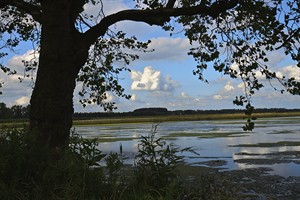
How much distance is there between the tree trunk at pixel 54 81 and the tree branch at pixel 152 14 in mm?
1070

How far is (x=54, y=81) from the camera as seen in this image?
25.2ft

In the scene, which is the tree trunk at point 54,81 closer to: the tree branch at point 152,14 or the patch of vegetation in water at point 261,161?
the tree branch at point 152,14

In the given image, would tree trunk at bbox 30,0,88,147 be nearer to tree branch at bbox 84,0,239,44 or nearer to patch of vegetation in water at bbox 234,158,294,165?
tree branch at bbox 84,0,239,44

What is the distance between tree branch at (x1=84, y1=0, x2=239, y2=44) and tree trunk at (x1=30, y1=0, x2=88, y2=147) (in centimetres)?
107

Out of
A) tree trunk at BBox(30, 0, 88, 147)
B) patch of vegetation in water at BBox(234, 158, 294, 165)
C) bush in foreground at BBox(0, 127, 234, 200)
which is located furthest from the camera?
patch of vegetation in water at BBox(234, 158, 294, 165)

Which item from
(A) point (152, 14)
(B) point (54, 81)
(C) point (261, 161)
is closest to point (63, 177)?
(B) point (54, 81)

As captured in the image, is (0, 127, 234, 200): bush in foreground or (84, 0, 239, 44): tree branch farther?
(84, 0, 239, 44): tree branch

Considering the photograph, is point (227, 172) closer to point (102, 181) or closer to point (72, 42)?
point (72, 42)

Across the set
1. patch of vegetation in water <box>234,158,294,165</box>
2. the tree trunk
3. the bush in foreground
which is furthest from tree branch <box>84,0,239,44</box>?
patch of vegetation in water <box>234,158,294,165</box>

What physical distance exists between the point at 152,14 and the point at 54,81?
2.71m

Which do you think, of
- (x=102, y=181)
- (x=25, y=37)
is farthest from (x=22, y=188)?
A: (x=25, y=37)

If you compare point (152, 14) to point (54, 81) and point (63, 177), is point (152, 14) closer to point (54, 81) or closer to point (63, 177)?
point (54, 81)

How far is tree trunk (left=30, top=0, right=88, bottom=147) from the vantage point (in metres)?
7.56

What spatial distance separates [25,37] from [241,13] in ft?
25.0
